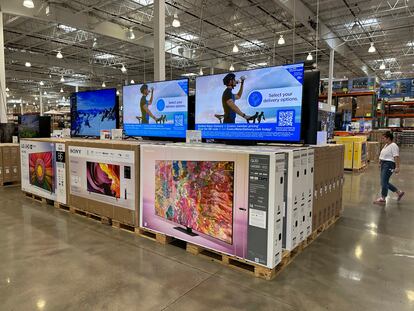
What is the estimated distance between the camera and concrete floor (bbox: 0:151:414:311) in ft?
8.32

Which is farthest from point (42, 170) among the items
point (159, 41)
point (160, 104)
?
point (159, 41)

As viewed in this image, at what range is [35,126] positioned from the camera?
6.91 metres

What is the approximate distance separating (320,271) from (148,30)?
514 inches

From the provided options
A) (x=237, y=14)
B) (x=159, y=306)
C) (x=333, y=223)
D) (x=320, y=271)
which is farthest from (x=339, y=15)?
(x=159, y=306)

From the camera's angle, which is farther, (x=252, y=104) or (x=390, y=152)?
(x=390, y=152)

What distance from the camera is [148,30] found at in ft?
44.0

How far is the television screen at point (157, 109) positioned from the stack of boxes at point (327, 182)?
6.52 ft

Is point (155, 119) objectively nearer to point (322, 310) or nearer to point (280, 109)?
point (280, 109)

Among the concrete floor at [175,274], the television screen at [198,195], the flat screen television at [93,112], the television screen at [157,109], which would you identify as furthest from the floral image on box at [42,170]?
the television screen at [198,195]

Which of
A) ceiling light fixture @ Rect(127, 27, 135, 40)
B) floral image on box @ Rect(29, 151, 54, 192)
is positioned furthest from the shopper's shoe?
ceiling light fixture @ Rect(127, 27, 135, 40)

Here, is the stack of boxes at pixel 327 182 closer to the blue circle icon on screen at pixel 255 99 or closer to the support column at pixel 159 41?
the blue circle icon on screen at pixel 255 99

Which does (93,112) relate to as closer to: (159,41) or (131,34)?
(159,41)

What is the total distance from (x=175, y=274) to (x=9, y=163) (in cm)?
671

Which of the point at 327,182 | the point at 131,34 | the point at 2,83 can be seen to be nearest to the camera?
the point at 327,182
